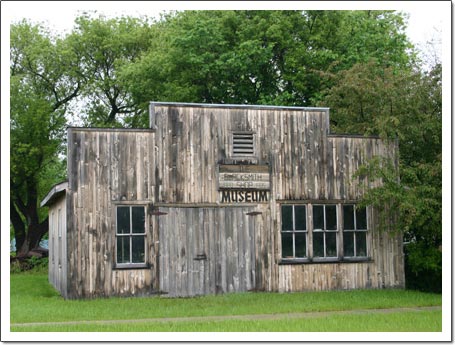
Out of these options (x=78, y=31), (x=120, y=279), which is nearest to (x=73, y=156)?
(x=120, y=279)

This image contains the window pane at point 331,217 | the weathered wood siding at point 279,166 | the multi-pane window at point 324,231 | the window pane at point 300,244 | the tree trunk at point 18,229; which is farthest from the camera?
the tree trunk at point 18,229

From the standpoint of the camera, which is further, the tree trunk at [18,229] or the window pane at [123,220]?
the tree trunk at [18,229]

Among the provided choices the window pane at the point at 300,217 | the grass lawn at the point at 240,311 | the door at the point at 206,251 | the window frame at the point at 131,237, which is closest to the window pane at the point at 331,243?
the window pane at the point at 300,217

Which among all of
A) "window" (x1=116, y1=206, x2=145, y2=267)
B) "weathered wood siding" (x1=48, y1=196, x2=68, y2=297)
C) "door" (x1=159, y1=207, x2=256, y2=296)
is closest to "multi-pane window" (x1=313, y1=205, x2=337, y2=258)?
"door" (x1=159, y1=207, x2=256, y2=296)

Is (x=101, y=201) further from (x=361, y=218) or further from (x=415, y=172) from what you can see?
(x=415, y=172)

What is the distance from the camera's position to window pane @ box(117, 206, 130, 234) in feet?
62.0

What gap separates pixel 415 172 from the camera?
20.1 metres

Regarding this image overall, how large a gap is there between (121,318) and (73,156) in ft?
16.9

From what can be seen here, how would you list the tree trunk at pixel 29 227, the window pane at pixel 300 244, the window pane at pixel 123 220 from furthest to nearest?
the tree trunk at pixel 29 227 → the window pane at pixel 300 244 → the window pane at pixel 123 220

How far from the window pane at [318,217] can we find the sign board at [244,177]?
157 centimetres

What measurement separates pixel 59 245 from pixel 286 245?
7.19 meters

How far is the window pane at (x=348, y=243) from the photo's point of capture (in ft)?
67.4

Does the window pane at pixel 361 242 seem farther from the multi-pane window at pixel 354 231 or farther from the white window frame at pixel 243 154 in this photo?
the white window frame at pixel 243 154

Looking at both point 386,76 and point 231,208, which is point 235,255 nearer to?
point 231,208
